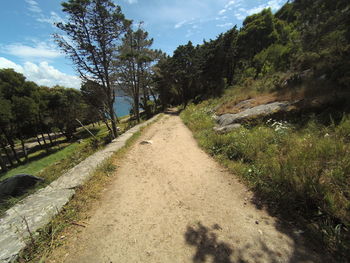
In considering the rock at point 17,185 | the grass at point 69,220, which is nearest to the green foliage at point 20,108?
the rock at point 17,185

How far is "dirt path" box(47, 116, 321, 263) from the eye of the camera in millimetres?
2014

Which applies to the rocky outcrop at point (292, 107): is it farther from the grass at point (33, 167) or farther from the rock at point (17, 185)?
A: the grass at point (33, 167)

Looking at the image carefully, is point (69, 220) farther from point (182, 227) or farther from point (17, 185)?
point (17, 185)

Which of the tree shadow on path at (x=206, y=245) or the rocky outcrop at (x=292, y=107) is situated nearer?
the tree shadow on path at (x=206, y=245)

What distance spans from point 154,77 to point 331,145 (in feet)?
75.5

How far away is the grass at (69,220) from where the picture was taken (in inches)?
79.7

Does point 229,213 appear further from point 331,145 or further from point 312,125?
point 312,125

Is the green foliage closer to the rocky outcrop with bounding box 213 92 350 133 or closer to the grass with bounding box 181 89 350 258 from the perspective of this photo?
the rocky outcrop with bounding box 213 92 350 133

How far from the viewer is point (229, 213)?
2727 mm

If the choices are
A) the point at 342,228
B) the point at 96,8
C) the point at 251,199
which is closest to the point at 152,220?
the point at 251,199

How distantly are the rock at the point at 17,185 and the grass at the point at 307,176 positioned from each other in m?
5.55

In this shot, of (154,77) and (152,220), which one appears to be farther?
(154,77)

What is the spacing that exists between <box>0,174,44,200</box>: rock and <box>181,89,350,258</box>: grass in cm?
555

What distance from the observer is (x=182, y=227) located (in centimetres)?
249
